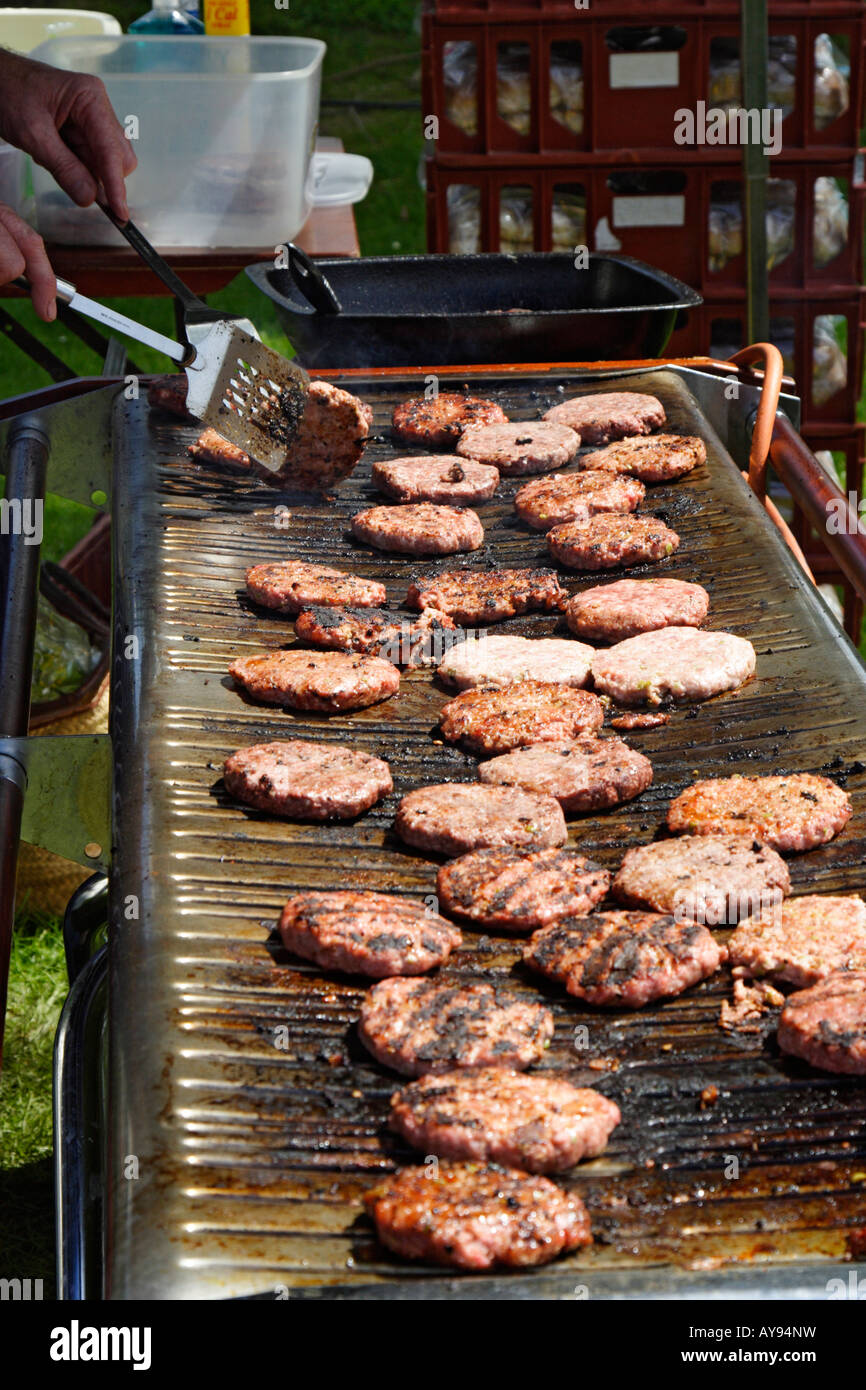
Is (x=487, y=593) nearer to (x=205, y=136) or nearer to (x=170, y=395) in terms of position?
(x=170, y=395)

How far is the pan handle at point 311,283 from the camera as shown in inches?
164

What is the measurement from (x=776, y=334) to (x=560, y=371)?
199cm

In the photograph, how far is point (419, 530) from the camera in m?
3.44

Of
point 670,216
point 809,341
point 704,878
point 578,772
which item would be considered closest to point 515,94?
point 670,216

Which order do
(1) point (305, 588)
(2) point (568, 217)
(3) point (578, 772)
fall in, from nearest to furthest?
(3) point (578, 772) → (1) point (305, 588) → (2) point (568, 217)

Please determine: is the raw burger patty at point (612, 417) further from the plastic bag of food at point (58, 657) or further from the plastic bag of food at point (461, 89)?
the plastic bag of food at point (461, 89)

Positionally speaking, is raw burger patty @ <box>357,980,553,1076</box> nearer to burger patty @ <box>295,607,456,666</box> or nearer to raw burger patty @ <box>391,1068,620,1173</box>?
raw burger patty @ <box>391,1068,620,1173</box>

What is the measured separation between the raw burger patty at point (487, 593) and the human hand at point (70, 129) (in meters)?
1.41

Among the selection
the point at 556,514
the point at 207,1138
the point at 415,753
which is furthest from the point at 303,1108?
the point at 556,514

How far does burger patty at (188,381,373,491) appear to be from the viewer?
12.1 ft

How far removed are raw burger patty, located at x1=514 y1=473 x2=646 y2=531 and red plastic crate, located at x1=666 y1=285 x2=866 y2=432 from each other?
2.11 meters

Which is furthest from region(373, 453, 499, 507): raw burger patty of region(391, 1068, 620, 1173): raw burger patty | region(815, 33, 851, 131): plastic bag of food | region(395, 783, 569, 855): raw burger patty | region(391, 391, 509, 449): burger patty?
region(815, 33, 851, 131): plastic bag of food

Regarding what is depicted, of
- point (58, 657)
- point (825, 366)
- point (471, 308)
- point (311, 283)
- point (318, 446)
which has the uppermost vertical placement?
point (311, 283)

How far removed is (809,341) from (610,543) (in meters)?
2.80
